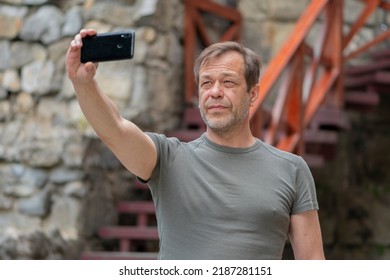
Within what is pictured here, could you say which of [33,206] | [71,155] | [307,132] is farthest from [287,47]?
[33,206]

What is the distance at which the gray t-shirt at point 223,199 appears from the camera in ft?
6.27

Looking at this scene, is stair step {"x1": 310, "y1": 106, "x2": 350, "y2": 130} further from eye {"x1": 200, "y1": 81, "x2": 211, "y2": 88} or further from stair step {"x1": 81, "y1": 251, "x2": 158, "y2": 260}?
eye {"x1": 200, "y1": 81, "x2": 211, "y2": 88}

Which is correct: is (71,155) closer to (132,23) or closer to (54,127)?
(54,127)

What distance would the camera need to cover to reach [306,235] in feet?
6.62

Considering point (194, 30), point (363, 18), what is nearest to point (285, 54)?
point (194, 30)

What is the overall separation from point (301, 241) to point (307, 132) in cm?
456

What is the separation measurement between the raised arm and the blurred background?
3.55 meters

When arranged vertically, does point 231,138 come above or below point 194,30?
below

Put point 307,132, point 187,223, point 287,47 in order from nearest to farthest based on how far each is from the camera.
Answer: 1. point 187,223
2. point 287,47
3. point 307,132

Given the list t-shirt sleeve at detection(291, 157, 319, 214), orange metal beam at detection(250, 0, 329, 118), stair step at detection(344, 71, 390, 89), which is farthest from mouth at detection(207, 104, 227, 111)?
stair step at detection(344, 71, 390, 89)

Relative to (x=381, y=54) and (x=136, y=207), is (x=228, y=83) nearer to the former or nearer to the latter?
(x=136, y=207)

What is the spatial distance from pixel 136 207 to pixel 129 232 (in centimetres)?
25

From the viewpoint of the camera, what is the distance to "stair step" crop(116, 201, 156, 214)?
236 inches
